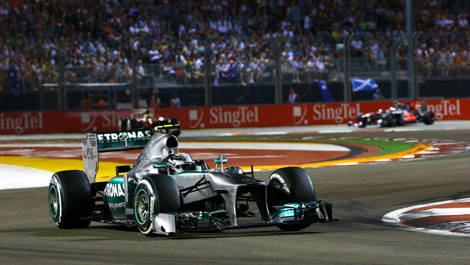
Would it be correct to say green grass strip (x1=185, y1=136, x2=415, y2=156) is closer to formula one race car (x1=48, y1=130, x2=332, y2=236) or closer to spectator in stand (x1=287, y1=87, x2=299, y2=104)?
spectator in stand (x1=287, y1=87, x2=299, y2=104)

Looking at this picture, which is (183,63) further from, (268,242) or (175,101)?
(268,242)

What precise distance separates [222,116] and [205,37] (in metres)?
4.83

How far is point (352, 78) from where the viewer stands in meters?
32.5

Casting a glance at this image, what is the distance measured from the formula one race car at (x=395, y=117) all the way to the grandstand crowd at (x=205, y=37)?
197 cm

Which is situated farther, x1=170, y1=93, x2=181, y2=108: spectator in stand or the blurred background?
x1=170, y1=93, x2=181, y2=108: spectator in stand

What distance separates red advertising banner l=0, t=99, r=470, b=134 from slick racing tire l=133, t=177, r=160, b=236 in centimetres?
2346

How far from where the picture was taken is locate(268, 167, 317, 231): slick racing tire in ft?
29.2

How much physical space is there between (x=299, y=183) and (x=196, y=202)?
1.06 meters

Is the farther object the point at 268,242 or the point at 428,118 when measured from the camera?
the point at 428,118

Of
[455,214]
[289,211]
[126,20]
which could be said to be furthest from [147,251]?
[126,20]

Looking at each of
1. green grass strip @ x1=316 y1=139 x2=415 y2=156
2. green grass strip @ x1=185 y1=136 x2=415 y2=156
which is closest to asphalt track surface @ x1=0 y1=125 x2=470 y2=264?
green grass strip @ x1=316 y1=139 x2=415 y2=156

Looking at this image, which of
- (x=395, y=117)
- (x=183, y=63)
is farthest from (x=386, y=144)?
(x=183, y=63)

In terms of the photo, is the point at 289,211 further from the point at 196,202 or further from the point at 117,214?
the point at 117,214

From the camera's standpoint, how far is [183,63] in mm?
31391
